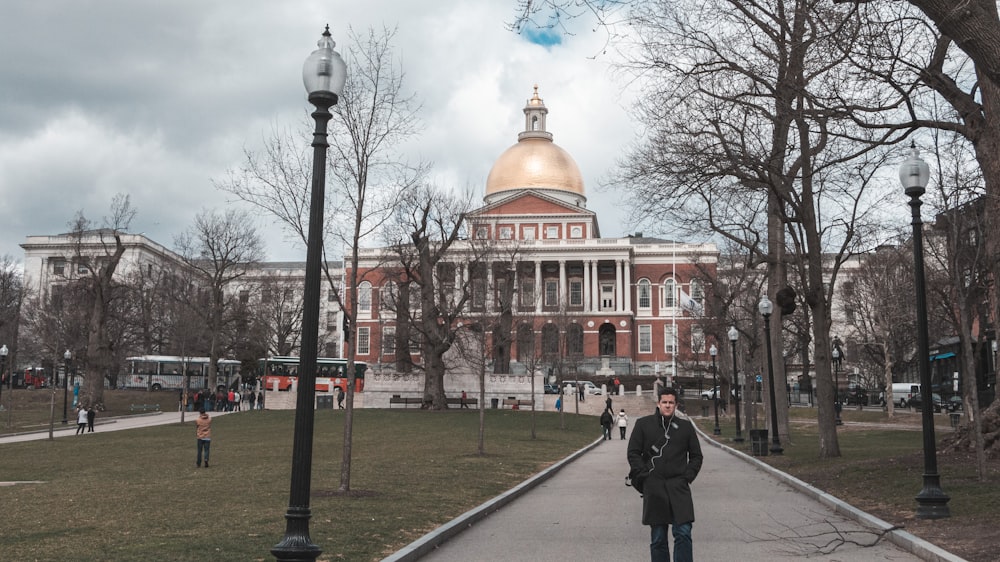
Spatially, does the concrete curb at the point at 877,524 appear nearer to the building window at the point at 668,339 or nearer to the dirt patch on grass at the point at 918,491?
the dirt patch on grass at the point at 918,491

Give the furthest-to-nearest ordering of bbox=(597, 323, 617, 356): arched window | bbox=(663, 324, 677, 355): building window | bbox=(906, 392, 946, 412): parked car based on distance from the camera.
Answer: bbox=(597, 323, 617, 356): arched window → bbox=(663, 324, 677, 355): building window → bbox=(906, 392, 946, 412): parked car

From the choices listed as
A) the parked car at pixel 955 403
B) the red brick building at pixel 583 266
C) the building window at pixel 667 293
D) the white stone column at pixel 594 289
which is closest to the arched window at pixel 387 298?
the parked car at pixel 955 403

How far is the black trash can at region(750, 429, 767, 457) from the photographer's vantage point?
87.1ft

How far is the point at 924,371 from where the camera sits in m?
13.5

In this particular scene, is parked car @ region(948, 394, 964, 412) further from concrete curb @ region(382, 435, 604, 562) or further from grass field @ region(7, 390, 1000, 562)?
concrete curb @ region(382, 435, 604, 562)

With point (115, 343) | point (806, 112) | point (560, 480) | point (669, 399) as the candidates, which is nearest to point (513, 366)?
point (115, 343)

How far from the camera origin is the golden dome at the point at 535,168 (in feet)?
347

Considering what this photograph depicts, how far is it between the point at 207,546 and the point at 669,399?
5.40 m

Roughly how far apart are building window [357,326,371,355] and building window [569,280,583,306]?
2324 cm

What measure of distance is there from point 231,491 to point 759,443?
15.9 m

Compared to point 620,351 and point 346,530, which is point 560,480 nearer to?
point 346,530

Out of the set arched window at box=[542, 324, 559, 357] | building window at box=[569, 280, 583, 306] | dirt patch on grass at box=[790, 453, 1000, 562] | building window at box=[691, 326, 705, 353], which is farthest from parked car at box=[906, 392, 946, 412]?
building window at box=[569, 280, 583, 306]

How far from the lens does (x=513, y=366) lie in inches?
3728

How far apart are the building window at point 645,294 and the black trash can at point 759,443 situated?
8051 centimetres
